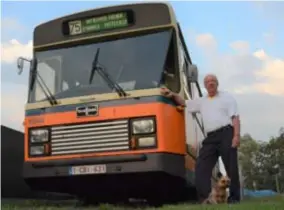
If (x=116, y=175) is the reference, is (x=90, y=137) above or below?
above

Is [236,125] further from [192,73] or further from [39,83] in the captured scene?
[39,83]

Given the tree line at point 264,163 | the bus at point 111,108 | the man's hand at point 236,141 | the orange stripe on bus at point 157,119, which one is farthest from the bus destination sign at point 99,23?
the tree line at point 264,163

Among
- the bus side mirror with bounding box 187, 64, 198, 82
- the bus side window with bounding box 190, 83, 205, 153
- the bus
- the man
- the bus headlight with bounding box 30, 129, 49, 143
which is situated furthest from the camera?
the bus side window with bounding box 190, 83, 205, 153

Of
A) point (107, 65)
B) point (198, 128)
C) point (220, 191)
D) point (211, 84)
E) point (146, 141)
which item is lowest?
point (220, 191)

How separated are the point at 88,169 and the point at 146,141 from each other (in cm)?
95

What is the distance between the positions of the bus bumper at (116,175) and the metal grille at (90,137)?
0.16 metres

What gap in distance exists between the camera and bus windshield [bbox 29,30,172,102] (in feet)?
26.8

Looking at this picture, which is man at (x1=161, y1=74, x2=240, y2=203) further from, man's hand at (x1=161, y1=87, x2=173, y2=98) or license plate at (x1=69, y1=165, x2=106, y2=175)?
license plate at (x1=69, y1=165, x2=106, y2=175)

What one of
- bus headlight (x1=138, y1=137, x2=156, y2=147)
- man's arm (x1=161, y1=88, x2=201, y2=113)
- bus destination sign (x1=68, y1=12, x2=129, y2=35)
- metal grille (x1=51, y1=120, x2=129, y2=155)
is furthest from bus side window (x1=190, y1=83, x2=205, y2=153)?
metal grille (x1=51, y1=120, x2=129, y2=155)

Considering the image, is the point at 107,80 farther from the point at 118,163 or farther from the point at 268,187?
the point at 268,187

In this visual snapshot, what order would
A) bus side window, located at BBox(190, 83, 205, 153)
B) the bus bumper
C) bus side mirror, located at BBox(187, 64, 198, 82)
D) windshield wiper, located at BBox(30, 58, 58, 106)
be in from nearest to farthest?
1. the bus bumper
2. windshield wiper, located at BBox(30, 58, 58, 106)
3. bus side mirror, located at BBox(187, 64, 198, 82)
4. bus side window, located at BBox(190, 83, 205, 153)

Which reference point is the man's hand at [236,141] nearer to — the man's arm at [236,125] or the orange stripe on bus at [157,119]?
the man's arm at [236,125]

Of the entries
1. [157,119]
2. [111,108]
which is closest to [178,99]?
[157,119]

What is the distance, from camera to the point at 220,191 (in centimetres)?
802
